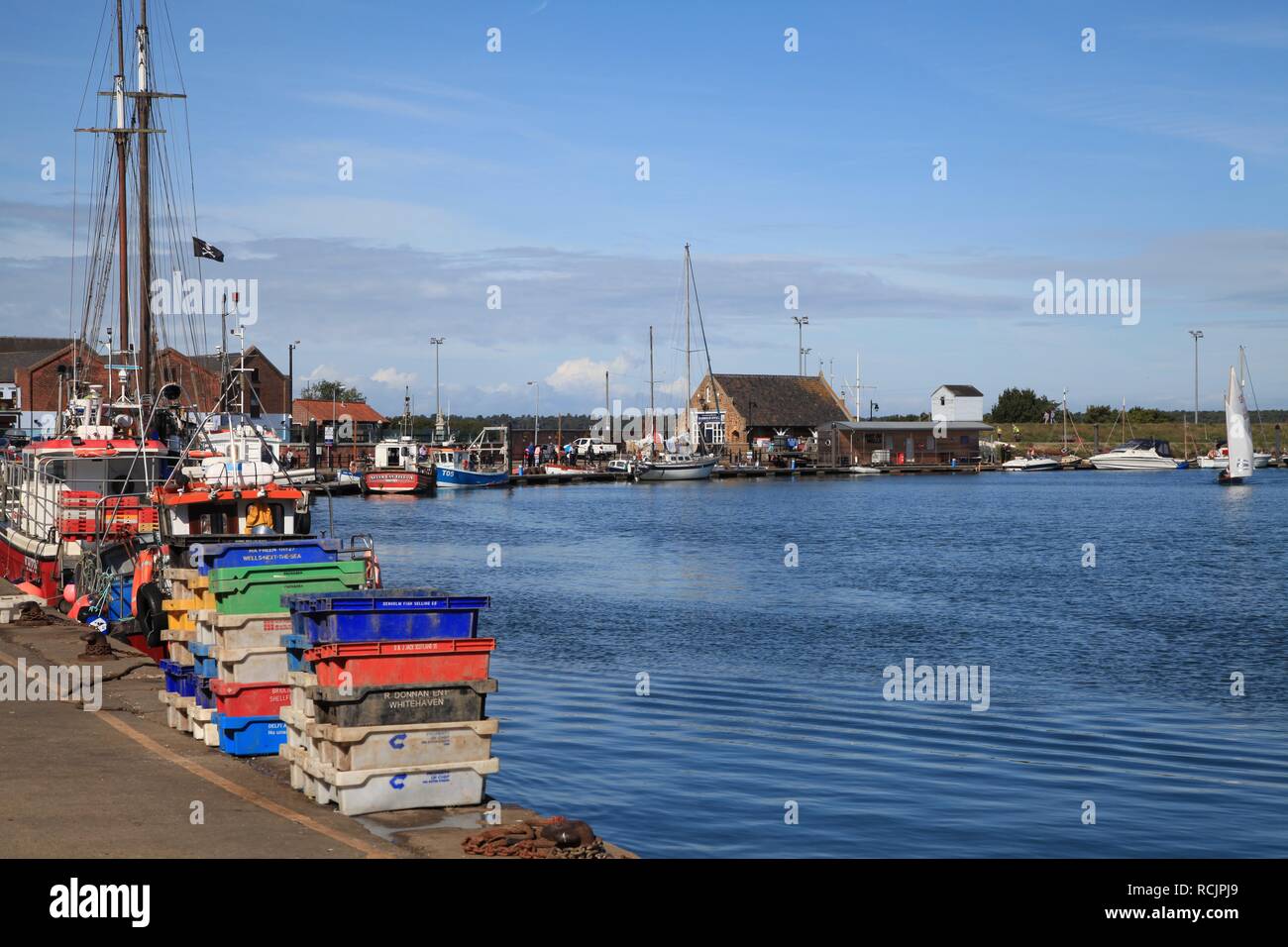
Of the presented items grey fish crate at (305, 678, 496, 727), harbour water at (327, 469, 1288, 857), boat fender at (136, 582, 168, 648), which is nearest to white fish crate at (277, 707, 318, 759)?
grey fish crate at (305, 678, 496, 727)

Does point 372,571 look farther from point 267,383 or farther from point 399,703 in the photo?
point 267,383

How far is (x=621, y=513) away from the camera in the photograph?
78688 millimetres

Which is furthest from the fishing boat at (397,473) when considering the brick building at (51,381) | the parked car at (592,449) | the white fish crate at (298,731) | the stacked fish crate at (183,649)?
the white fish crate at (298,731)

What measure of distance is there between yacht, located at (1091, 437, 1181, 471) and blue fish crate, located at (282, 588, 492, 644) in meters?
147

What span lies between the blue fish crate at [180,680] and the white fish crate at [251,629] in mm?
1233

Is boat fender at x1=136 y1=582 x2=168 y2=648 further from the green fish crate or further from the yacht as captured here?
the yacht

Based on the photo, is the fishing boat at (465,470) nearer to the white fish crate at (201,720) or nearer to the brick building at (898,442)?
the brick building at (898,442)

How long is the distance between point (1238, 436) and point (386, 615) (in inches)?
4289

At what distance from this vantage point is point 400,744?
11.2m

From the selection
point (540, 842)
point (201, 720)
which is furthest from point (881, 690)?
point (540, 842)

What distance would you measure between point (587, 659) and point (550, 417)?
480ft

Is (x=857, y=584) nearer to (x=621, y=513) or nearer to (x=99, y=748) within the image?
(x=99, y=748)
